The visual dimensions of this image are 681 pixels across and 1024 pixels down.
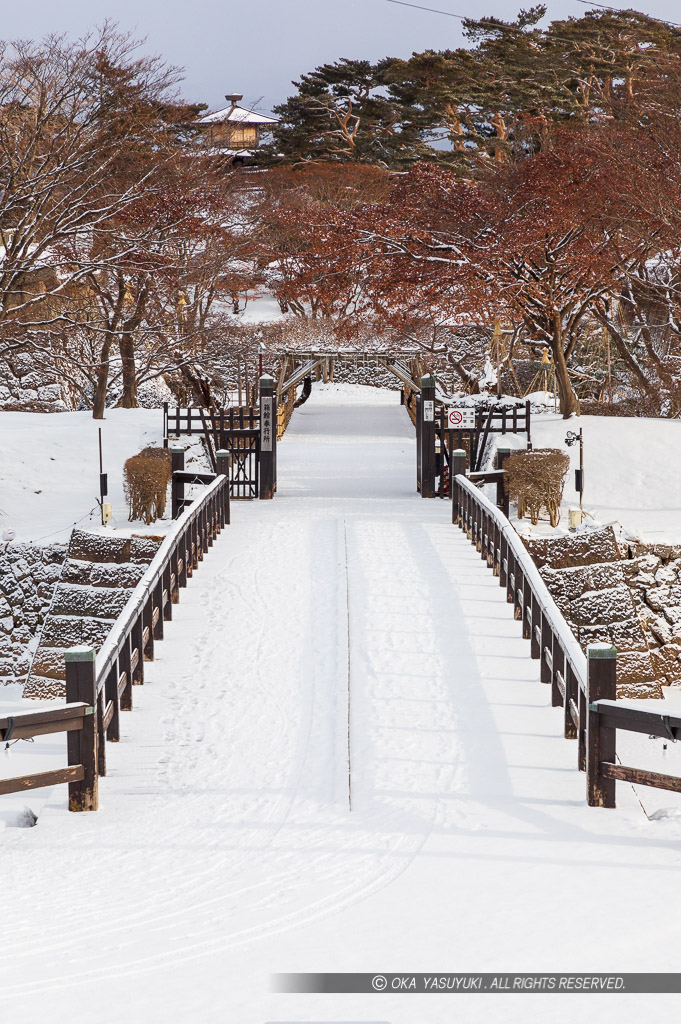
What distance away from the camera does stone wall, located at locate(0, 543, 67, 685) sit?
15031 mm

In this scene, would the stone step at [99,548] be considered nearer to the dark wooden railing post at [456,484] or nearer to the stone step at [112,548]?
the stone step at [112,548]

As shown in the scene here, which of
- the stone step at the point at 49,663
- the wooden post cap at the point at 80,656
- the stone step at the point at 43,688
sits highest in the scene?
the wooden post cap at the point at 80,656

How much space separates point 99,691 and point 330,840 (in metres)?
1.82

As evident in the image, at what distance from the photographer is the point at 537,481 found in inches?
603

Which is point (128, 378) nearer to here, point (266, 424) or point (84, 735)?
point (266, 424)

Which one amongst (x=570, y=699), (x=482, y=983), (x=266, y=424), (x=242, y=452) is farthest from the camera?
(x=242, y=452)

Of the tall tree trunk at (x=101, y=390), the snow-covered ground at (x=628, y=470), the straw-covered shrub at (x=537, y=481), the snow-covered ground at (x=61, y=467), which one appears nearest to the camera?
the straw-covered shrub at (x=537, y=481)

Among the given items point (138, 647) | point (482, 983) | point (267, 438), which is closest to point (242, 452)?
point (267, 438)

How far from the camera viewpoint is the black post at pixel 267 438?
1712 centimetres

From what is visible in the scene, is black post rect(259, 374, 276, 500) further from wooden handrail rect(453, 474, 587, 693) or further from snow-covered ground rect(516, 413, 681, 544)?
snow-covered ground rect(516, 413, 681, 544)

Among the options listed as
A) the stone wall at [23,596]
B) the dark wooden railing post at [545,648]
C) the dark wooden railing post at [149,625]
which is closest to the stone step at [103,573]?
the stone wall at [23,596]

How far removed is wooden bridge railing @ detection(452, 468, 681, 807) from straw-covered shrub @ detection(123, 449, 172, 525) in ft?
22.6

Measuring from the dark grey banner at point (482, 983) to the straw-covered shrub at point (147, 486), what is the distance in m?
12.2

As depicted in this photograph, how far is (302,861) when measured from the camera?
557cm
